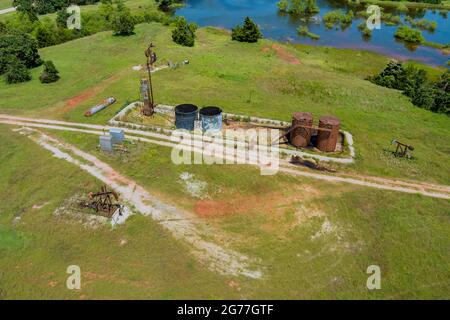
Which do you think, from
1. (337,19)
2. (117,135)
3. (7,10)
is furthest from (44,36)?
(337,19)

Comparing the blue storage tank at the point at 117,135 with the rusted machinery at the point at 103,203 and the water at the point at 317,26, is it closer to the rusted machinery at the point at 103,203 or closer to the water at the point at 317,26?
the rusted machinery at the point at 103,203

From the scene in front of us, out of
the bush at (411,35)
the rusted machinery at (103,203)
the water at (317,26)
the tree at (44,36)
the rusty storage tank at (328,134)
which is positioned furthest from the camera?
the bush at (411,35)

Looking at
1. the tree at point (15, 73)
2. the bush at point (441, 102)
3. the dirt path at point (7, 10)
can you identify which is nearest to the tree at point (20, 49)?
the tree at point (15, 73)

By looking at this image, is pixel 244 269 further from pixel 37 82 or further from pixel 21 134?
pixel 37 82

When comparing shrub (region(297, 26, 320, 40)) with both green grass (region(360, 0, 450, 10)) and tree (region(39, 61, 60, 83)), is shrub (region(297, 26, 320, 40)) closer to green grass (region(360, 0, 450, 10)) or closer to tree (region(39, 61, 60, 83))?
green grass (region(360, 0, 450, 10))

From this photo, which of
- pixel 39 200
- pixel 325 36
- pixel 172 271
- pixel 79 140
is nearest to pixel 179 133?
pixel 79 140

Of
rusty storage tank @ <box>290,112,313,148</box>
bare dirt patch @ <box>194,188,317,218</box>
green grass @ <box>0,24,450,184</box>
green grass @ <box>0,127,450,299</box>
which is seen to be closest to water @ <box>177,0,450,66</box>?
green grass @ <box>0,24,450,184</box>
